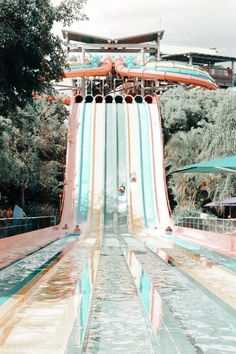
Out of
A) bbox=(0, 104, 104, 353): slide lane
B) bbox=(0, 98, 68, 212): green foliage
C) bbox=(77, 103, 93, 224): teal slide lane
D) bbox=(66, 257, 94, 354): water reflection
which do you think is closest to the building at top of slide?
bbox=(77, 103, 93, 224): teal slide lane

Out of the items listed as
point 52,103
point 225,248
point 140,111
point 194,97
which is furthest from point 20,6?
point 194,97

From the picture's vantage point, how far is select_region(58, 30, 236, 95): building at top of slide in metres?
48.8

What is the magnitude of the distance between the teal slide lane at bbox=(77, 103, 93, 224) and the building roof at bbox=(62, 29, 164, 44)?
41.7ft

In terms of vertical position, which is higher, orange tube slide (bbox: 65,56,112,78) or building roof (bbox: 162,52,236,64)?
building roof (bbox: 162,52,236,64)

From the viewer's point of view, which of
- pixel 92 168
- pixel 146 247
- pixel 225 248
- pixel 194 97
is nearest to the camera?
pixel 225 248

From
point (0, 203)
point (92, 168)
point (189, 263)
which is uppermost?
point (92, 168)

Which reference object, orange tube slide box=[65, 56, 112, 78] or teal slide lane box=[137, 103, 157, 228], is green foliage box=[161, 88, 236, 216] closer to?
teal slide lane box=[137, 103, 157, 228]

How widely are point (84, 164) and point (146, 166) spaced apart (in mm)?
3738

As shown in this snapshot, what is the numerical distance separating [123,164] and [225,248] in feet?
65.0

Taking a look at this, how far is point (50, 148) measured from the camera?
36375 millimetres

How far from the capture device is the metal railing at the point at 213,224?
18672 millimetres

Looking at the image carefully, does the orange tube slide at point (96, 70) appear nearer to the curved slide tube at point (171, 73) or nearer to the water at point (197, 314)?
the curved slide tube at point (171, 73)

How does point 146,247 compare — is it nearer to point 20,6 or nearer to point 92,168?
point 20,6

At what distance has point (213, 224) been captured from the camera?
2053 centimetres
